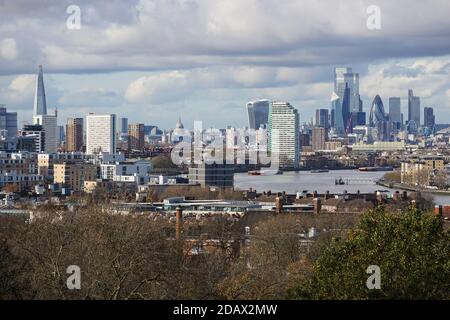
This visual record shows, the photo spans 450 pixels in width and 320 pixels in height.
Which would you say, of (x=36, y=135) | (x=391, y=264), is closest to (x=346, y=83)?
(x=36, y=135)

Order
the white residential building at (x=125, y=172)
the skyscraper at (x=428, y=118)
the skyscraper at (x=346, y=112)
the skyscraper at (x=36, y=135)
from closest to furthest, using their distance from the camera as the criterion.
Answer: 1. the white residential building at (x=125, y=172)
2. the skyscraper at (x=36, y=135)
3. the skyscraper at (x=346, y=112)
4. the skyscraper at (x=428, y=118)

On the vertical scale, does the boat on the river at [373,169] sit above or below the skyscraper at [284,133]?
below

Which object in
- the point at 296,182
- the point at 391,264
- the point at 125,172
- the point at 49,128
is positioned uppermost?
the point at 49,128

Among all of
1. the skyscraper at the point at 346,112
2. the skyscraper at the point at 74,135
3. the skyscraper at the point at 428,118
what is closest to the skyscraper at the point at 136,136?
the skyscraper at the point at 74,135

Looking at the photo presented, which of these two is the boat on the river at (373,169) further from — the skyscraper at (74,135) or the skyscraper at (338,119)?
the skyscraper at (338,119)

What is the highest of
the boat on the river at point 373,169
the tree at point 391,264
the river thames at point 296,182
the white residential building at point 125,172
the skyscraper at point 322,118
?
the skyscraper at point 322,118

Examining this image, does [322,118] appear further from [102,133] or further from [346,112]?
[102,133]
